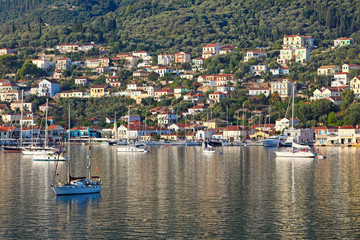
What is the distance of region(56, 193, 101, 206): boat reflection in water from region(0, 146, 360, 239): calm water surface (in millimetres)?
56

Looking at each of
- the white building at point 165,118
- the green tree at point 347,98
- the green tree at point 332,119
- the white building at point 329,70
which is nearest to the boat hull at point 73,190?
the green tree at point 332,119

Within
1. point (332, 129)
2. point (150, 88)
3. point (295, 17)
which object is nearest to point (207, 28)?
point (295, 17)

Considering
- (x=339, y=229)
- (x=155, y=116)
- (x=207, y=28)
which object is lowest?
(x=339, y=229)

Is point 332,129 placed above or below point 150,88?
below

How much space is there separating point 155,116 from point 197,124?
10.9m

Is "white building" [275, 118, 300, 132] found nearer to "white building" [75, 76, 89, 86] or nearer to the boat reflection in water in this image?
"white building" [75, 76, 89, 86]

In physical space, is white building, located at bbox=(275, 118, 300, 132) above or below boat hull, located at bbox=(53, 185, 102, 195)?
above

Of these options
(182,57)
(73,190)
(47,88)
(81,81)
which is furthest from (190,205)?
(182,57)

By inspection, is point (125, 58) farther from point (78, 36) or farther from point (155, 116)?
point (155, 116)

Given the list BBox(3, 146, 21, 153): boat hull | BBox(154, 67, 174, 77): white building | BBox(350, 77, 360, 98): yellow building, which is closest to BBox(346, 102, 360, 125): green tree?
BBox(350, 77, 360, 98): yellow building

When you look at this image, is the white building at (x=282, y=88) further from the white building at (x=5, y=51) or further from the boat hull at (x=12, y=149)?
the white building at (x=5, y=51)

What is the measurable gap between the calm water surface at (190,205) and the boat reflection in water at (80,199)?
6 cm

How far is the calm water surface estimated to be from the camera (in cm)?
2672

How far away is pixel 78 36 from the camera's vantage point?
17288cm
